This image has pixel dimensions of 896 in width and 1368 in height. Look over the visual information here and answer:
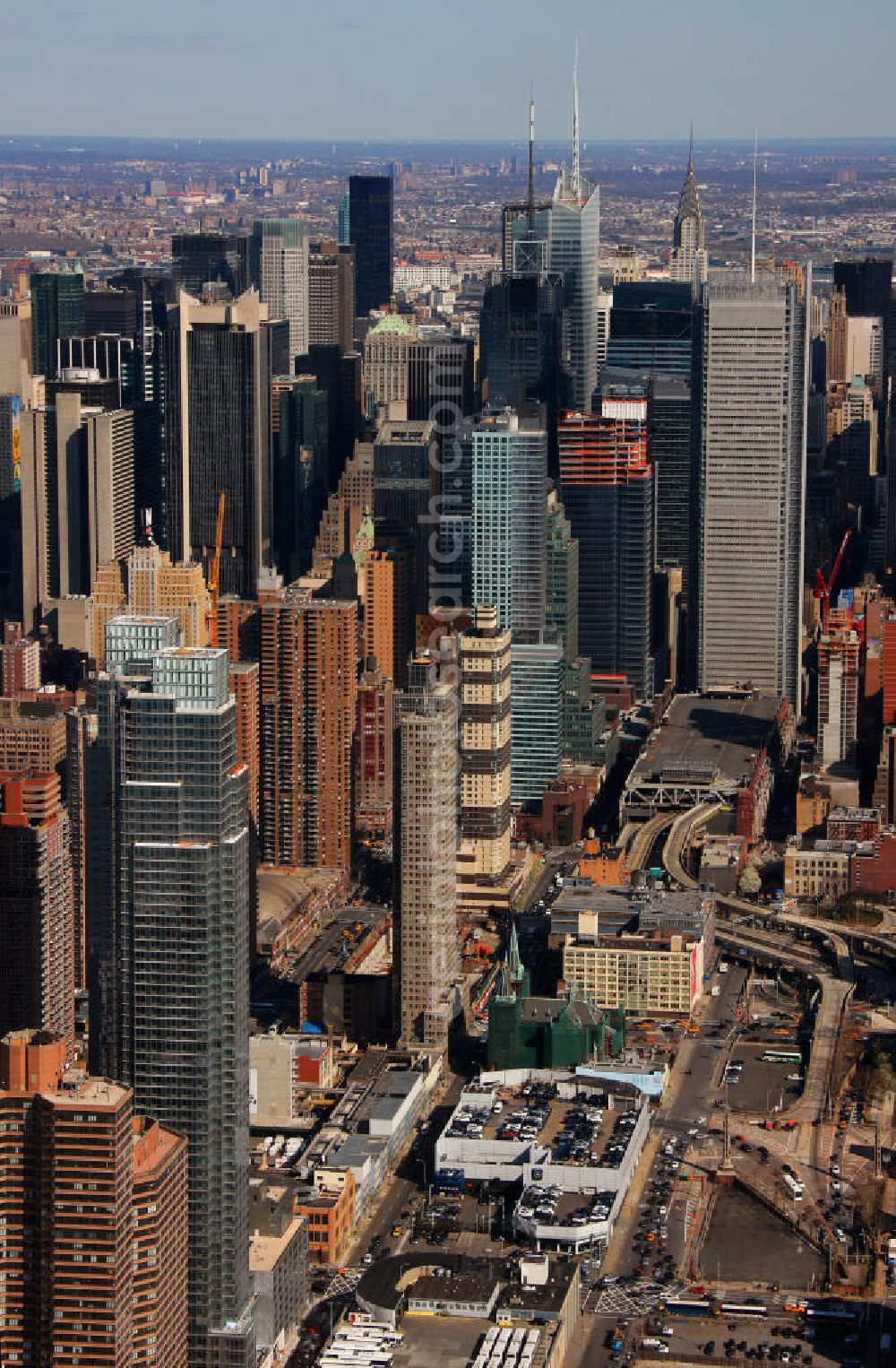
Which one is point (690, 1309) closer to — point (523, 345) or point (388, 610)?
point (388, 610)

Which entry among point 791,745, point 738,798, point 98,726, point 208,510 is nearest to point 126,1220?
point 98,726

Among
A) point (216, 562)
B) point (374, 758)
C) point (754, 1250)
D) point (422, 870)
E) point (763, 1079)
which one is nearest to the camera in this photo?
point (754, 1250)

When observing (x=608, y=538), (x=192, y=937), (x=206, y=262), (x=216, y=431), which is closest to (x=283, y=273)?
(x=206, y=262)

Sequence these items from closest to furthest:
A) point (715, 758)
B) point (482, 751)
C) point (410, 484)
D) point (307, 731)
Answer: point (482, 751) → point (307, 731) → point (715, 758) → point (410, 484)

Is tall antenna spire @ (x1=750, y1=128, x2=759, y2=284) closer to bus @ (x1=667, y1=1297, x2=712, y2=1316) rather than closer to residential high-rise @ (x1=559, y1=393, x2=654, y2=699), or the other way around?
residential high-rise @ (x1=559, y1=393, x2=654, y2=699)

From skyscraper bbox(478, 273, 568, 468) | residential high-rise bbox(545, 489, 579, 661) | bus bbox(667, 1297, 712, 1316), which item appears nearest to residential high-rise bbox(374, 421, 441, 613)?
residential high-rise bbox(545, 489, 579, 661)

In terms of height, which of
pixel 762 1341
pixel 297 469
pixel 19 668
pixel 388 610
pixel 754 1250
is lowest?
pixel 762 1341

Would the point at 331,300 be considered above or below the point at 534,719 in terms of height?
above
